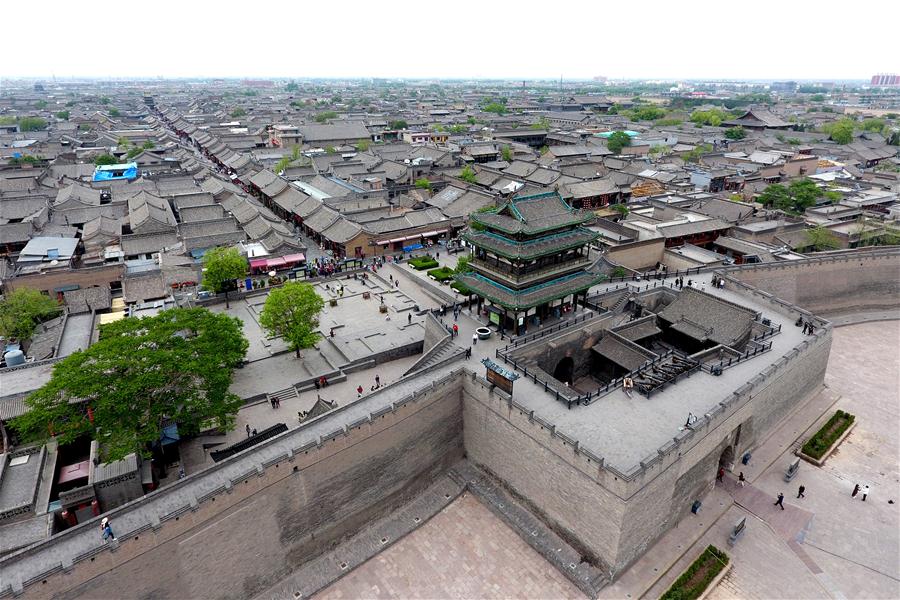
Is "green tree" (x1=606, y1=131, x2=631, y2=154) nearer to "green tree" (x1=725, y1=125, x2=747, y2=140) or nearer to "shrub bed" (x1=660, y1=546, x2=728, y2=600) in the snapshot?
"green tree" (x1=725, y1=125, x2=747, y2=140)

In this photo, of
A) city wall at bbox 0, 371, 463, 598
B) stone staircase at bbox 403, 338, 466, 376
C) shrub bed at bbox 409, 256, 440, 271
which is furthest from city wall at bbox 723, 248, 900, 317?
city wall at bbox 0, 371, 463, 598

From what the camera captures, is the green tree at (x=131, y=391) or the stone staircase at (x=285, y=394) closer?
the green tree at (x=131, y=391)

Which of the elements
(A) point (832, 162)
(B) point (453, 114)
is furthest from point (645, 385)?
(B) point (453, 114)

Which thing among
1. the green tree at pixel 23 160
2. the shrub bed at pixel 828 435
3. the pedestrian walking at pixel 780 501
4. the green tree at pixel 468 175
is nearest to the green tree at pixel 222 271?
the pedestrian walking at pixel 780 501

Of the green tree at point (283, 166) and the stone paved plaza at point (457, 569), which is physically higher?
the green tree at point (283, 166)

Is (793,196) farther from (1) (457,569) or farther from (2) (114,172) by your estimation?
(2) (114,172)

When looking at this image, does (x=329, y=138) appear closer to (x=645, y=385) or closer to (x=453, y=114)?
(x=453, y=114)

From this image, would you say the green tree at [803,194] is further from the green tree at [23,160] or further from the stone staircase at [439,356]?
the green tree at [23,160]

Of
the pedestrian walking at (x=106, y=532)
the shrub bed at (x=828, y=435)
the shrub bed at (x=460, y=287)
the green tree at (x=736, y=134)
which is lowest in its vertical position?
the shrub bed at (x=828, y=435)
